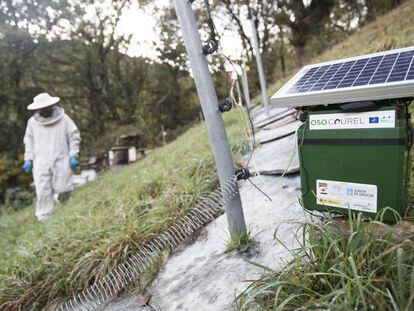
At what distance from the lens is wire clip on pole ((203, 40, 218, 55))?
68.4 inches

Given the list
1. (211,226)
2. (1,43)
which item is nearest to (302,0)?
(1,43)

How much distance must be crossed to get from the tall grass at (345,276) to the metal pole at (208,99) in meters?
0.55

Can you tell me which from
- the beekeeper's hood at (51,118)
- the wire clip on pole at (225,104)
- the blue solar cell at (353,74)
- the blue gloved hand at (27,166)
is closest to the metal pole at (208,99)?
the wire clip on pole at (225,104)

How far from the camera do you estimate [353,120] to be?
1.46 meters

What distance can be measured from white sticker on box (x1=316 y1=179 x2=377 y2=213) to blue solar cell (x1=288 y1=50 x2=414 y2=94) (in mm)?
481

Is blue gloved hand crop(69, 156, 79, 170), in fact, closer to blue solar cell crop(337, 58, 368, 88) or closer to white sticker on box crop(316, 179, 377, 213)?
white sticker on box crop(316, 179, 377, 213)

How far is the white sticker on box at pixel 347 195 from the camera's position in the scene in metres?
1.47

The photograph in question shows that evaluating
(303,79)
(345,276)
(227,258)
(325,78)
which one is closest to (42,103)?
(227,258)

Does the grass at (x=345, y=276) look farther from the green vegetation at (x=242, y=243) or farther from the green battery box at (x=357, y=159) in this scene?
the green vegetation at (x=242, y=243)

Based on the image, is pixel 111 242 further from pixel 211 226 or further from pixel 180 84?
pixel 180 84

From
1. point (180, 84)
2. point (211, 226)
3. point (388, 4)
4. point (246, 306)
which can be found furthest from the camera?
point (180, 84)

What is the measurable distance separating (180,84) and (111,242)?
16601 millimetres

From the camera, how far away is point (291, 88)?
1702mm

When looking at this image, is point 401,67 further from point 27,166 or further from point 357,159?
point 27,166
